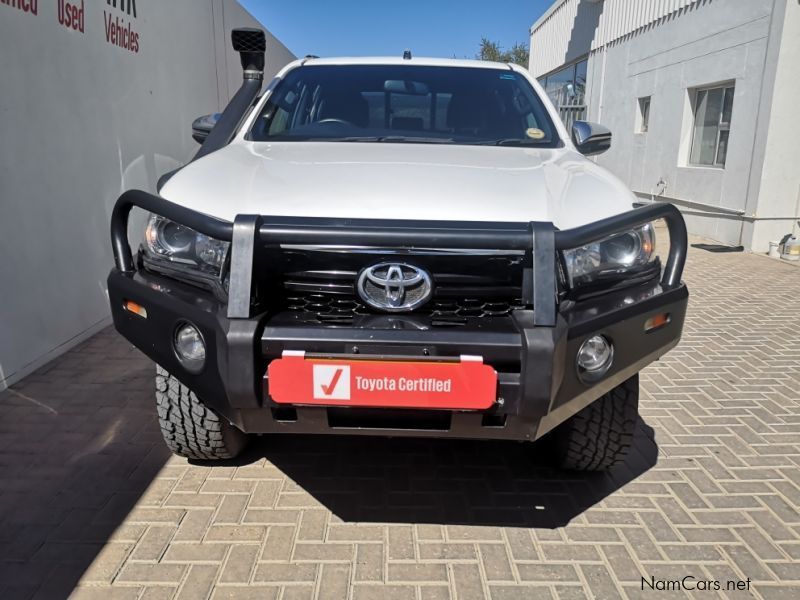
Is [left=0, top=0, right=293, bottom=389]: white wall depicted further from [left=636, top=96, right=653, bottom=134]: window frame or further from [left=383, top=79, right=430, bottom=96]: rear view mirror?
[left=636, top=96, right=653, bottom=134]: window frame

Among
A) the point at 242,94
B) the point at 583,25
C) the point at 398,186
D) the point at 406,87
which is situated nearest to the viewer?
the point at 398,186

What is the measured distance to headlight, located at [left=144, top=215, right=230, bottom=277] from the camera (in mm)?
2137

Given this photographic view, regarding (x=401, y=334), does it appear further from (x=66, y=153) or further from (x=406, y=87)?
(x=66, y=153)

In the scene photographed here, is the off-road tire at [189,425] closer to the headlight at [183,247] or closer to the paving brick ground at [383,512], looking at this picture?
the paving brick ground at [383,512]

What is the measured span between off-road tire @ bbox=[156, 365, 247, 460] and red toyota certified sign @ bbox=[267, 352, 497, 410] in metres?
0.81

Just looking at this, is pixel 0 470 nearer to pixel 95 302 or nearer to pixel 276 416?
pixel 276 416

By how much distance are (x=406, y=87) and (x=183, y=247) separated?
5.69 feet

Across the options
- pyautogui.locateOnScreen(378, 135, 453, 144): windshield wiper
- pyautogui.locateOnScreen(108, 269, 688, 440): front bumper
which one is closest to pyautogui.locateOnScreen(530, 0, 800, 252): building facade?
pyautogui.locateOnScreen(378, 135, 453, 144): windshield wiper

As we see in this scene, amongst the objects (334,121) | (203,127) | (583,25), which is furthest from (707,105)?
(203,127)

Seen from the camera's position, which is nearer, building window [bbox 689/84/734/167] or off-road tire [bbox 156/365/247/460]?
off-road tire [bbox 156/365/247/460]

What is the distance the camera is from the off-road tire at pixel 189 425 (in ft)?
8.55

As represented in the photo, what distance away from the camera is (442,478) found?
2900 mm

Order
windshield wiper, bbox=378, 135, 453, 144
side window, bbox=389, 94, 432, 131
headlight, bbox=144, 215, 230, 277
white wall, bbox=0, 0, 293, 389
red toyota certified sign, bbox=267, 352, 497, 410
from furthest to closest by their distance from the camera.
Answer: white wall, bbox=0, 0, 293, 389, side window, bbox=389, 94, 432, 131, windshield wiper, bbox=378, 135, 453, 144, headlight, bbox=144, 215, 230, 277, red toyota certified sign, bbox=267, 352, 497, 410

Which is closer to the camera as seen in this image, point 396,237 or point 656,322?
point 396,237
